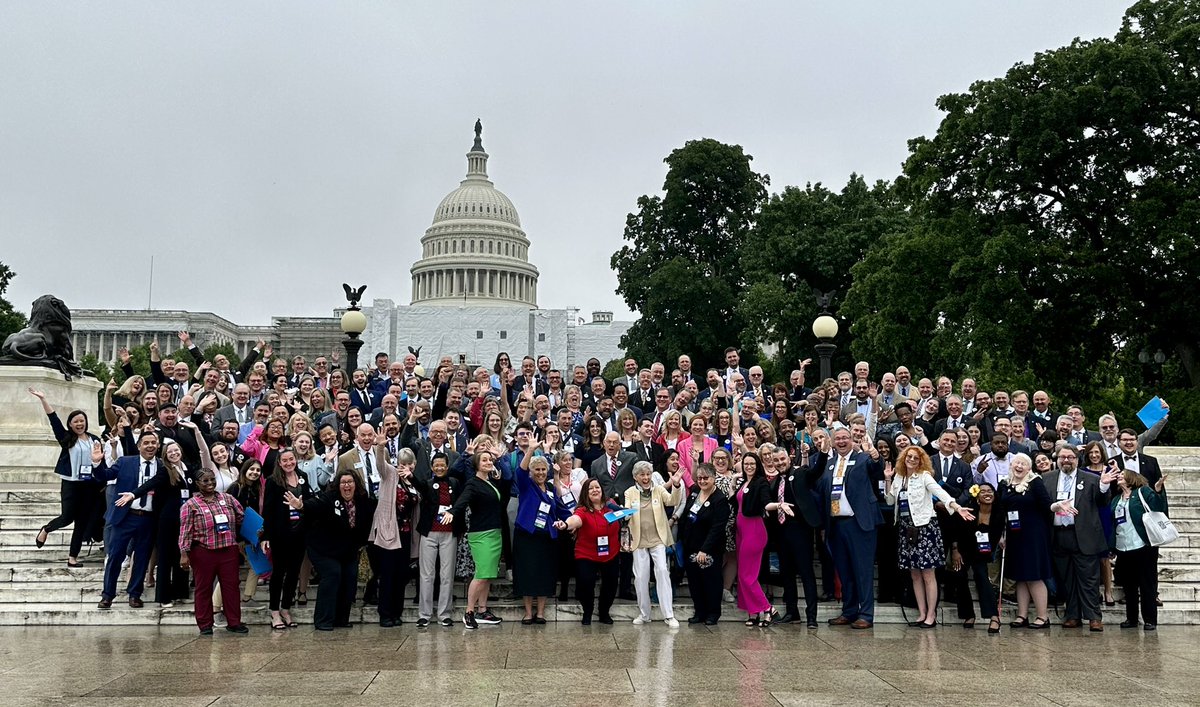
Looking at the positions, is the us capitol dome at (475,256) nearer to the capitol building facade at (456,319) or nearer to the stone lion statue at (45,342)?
the capitol building facade at (456,319)

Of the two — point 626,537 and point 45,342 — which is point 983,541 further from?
point 45,342

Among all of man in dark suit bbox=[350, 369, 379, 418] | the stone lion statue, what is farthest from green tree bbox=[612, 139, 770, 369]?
man in dark suit bbox=[350, 369, 379, 418]

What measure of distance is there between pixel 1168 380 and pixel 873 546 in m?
22.6

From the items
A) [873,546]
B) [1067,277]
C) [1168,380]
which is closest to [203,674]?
[873,546]

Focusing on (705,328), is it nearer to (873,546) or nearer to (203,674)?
(873,546)

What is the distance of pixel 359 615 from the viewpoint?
12211 mm

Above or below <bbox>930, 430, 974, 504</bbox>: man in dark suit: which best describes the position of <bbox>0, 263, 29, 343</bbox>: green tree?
above

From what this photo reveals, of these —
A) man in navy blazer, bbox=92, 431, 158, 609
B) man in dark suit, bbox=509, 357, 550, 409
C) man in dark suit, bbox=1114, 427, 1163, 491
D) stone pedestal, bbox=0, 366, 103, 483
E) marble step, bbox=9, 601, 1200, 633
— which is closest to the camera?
marble step, bbox=9, 601, 1200, 633

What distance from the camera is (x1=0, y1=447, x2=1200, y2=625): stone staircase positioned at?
39.0ft

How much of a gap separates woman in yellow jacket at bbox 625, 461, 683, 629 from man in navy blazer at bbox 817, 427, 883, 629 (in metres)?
1.79

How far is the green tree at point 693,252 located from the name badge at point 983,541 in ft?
114

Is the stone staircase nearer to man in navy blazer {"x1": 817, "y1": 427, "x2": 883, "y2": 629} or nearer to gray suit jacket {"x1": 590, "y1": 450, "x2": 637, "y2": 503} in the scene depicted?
man in navy blazer {"x1": 817, "y1": 427, "x2": 883, "y2": 629}

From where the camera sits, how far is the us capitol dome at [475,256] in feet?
422

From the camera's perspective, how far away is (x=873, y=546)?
12.1m
